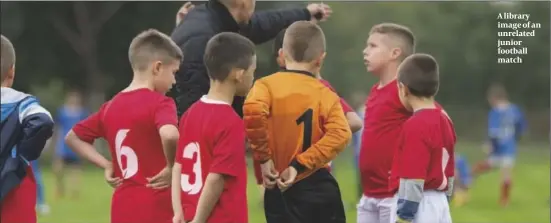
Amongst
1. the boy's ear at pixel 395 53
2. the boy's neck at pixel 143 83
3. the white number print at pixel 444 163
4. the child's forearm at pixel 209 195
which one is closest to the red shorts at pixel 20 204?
the boy's neck at pixel 143 83

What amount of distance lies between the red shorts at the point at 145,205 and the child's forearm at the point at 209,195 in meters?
0.50

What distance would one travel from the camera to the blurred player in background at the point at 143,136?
5.06m

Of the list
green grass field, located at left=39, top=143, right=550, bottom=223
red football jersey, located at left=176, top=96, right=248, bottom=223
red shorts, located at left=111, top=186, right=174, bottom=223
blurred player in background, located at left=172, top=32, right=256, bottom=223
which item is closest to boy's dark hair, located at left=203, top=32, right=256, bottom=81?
blurred player in background, located at left=172, top=32, right=256, bottom=223

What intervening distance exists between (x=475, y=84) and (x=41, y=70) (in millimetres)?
14113

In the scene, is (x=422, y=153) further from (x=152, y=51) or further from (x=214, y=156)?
(x=152, y=51)

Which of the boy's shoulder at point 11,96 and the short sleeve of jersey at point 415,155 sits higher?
the boy's shoulder at point 11,96

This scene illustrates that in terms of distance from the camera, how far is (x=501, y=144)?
1625cm

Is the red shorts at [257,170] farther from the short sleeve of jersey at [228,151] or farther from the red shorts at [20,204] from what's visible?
the red shorts at [20,204]

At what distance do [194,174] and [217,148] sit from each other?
204mm

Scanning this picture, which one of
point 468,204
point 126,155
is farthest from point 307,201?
point 468,204

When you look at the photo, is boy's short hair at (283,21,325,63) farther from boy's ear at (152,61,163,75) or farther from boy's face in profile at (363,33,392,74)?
boy's face in profile at (363,33,392,74)

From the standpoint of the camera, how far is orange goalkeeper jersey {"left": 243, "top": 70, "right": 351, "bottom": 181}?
193 inches

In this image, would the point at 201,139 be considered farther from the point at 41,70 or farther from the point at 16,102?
the point at 41,70

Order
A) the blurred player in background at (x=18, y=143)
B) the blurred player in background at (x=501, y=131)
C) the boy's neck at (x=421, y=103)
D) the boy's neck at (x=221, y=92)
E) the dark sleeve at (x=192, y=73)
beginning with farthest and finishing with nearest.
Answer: the blurred player in background at (x=501, y=131), the dark sleeve at (x=192, y=73), the boy's neck at (x=421, y=103), the blurred player in background at (x=18, y=143), the boy's neck at (x=221, y=92)
